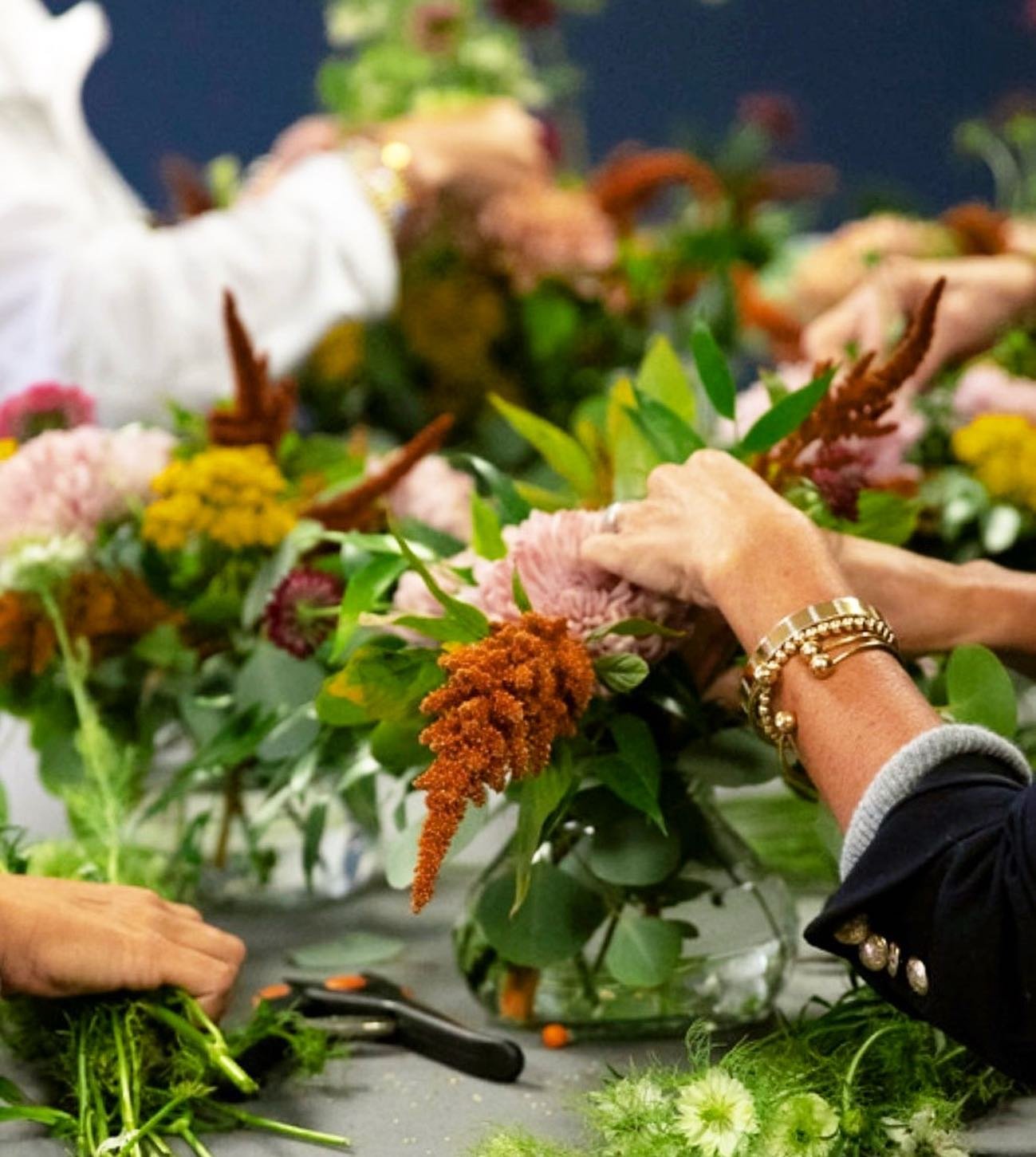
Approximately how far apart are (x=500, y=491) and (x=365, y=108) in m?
1.15

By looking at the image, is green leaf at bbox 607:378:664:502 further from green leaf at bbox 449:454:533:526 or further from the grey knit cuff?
the grey knit cuff

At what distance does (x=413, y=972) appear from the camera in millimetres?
938

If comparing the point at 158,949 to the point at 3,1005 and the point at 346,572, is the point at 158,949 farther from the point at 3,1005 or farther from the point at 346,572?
the point at 346,572

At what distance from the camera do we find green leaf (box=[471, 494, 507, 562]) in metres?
0.83

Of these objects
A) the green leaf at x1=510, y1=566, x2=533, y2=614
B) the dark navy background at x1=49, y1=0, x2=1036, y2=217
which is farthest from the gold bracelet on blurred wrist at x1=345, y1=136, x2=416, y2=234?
the dark navy background at x1=49, y1=0, x2=1036, y2=217

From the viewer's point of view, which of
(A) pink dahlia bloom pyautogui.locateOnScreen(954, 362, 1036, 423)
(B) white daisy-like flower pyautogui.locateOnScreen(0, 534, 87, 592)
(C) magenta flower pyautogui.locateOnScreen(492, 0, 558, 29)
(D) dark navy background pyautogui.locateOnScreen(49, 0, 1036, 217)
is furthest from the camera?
(D) dark navy background pyautogui.locateOnScreen(49, 0, 1036, 217)

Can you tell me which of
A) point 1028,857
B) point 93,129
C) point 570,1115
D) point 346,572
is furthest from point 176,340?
point 93,129

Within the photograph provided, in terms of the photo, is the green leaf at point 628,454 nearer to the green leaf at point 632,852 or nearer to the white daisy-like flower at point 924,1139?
the green leaf at point 632,852

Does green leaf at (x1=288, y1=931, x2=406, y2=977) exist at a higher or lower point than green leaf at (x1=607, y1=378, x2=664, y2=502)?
lower

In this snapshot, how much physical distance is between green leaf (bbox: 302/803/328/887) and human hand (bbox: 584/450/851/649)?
0.27 meters

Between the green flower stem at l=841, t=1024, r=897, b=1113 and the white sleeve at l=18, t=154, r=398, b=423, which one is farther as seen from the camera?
the white sleeve at l=18, t=154, r=398, b=423

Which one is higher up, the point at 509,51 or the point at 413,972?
the point at 509,51

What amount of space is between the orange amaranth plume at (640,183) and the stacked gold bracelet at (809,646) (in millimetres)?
918

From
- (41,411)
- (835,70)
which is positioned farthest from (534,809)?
(835,70)
